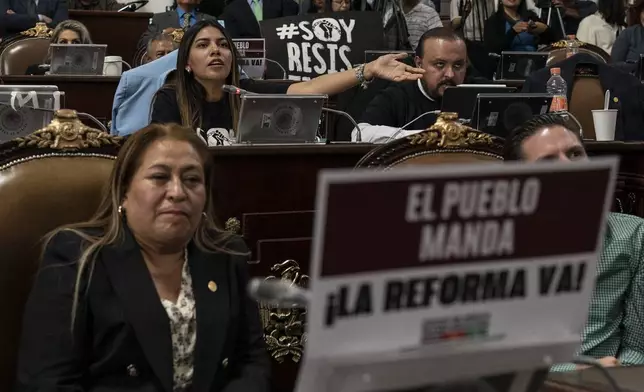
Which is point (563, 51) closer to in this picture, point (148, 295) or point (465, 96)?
point (465, 96)

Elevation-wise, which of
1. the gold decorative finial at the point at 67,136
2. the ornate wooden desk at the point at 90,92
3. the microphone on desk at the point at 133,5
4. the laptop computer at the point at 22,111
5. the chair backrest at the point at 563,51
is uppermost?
the gold decorative finial at the point at 67,136

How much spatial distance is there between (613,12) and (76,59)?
13.5 ft

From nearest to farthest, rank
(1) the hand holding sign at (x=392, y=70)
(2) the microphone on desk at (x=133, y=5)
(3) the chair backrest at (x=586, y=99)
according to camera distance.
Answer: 1. (1) the hand holding sign at (x=392, y=70)
2. (3) the chair backrest at (x=586, y=99)
3. (2) the microphone on desk at (x=133, y=5)

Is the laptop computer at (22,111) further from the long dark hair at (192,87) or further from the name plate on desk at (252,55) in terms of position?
the name plate on desk at (252,55)

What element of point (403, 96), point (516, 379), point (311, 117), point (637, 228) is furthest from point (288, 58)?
point (516, 379)

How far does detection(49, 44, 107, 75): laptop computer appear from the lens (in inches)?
256

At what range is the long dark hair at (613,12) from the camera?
8547mm

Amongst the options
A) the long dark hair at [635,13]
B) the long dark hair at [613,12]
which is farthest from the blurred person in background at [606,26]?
the long dark hair at [635,13]

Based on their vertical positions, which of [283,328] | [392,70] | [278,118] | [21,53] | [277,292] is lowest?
[283,328]

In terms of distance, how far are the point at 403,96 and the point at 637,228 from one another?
261cm

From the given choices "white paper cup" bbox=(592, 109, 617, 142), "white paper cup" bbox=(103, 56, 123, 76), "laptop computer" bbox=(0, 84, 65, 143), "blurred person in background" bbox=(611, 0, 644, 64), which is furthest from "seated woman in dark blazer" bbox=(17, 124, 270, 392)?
"blurred person in background" bbox=(611, 0, 644, 64)

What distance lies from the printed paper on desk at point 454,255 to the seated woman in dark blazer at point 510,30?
7.38 m

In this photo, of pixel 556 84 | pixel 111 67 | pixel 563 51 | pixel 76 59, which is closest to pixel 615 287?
pixel 556 84

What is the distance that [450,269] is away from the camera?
104cm
